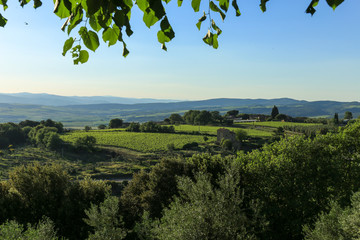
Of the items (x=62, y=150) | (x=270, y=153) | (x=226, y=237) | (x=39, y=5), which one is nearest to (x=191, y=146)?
(x=62, y=150)

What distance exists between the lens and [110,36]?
312 cm

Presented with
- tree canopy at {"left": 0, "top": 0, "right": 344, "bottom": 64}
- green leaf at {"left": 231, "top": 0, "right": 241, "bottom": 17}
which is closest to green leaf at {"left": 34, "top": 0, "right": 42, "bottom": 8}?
tree canopy at {"left": 0, "top": 0, "right": 344, "bottom": 64}

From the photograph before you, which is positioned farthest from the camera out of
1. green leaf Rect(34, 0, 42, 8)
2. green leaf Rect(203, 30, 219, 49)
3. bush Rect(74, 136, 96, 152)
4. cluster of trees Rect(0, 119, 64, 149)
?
cluster of trees Rect(0, 119, 64, 149)

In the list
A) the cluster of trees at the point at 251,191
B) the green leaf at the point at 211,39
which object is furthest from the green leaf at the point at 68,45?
the cluster of trees at the point at 251,191

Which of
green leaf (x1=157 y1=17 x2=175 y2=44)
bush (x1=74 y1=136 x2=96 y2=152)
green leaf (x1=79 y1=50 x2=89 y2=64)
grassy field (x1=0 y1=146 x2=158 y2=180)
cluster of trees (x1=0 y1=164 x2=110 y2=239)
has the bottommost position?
grassy field (x1=0 y1=146 x2=158 y2=180)

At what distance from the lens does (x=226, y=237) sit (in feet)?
40.0

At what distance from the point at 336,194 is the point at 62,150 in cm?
8393

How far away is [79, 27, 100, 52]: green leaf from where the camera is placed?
9.80 feet

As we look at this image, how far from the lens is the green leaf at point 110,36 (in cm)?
308

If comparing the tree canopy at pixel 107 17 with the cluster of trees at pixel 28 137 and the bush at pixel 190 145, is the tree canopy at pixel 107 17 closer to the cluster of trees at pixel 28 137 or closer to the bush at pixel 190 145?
the bush at pixel 190 145

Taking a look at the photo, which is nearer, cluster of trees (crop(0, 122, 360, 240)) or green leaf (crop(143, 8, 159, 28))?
green leaf (crop(143, 8, 159, 28))

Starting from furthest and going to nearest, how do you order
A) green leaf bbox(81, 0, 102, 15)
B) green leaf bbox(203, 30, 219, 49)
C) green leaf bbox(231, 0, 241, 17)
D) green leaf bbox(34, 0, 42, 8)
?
green leaf bbox(203, 30, 219, 49) → green leaf bbox(231, 0, 241, 17) → green leaf bbox(34, 0, 42, 8) → green leaf bbox(81, 0, 102, 15)

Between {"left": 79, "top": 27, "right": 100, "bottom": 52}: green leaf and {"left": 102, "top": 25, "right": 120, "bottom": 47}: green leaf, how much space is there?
11cm

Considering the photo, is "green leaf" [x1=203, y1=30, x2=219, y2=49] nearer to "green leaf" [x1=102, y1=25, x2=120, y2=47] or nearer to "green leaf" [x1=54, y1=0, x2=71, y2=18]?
"green leaf" [x1=102, y1=25, x2=120, y2=47]
